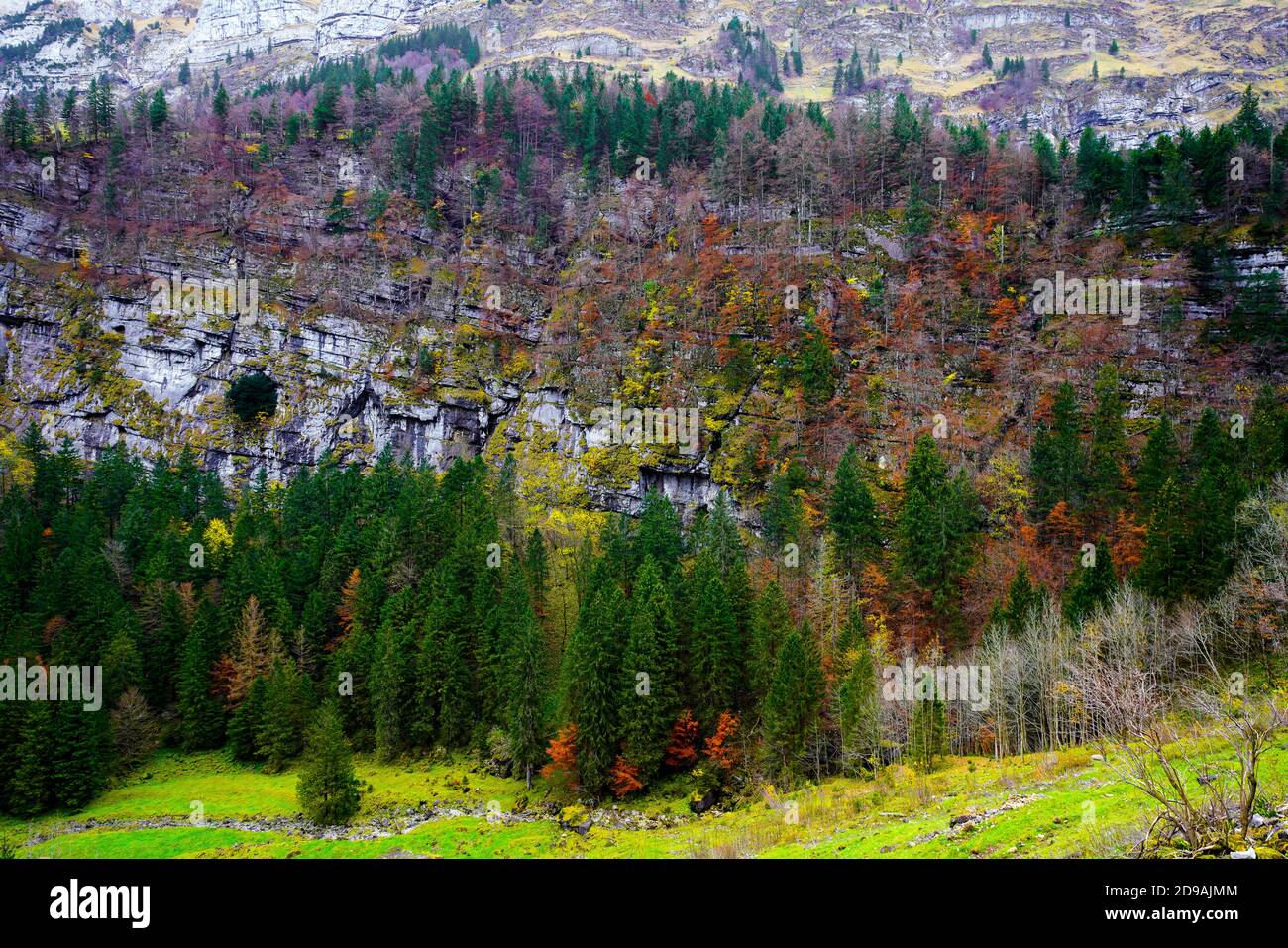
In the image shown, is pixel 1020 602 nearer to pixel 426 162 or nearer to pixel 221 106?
pixel 426 162

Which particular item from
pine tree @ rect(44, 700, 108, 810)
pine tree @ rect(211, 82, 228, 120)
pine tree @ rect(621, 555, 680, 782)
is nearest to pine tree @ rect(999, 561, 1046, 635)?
pine tree @ rect(621, 555, 680, 782)

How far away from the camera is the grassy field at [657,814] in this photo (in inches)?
907

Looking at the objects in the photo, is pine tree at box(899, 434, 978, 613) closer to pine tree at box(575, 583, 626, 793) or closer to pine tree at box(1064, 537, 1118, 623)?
pine tree at box(1064, 537, 1118, 623)

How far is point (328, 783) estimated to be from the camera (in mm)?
44188

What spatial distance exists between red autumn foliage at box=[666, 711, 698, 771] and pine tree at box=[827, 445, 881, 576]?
18.3m

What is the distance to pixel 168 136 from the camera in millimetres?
110750

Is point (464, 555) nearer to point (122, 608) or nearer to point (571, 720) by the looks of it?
point (571, 720)

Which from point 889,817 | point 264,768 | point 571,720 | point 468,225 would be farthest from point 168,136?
point 889,817

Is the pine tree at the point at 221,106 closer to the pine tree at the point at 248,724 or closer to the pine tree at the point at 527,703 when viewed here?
the pine tree at the point at 248,724

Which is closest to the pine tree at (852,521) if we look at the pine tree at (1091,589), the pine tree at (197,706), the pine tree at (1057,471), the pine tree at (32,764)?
the pine tree at (1057,471)

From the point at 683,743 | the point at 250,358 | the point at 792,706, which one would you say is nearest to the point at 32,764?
the point at 683,743

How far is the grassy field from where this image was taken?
23031mm

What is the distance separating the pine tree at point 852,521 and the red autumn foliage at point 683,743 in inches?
721

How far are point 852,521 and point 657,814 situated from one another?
91.4ft
